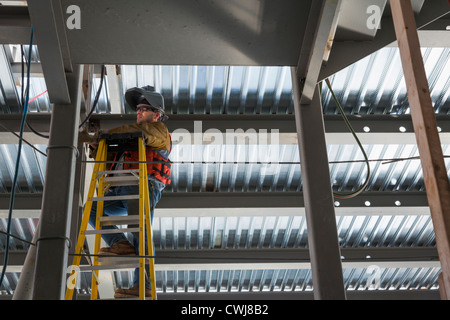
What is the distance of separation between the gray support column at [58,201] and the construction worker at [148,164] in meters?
1.05

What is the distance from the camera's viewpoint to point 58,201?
13.2 feet

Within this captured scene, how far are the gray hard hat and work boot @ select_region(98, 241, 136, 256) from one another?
1756 mm

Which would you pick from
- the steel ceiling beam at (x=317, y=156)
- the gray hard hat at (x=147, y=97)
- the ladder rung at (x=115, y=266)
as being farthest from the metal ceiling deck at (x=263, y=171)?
the ladder rung at (x=115, y=266)

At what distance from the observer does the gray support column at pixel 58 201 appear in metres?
3.76

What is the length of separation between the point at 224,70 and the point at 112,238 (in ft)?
8.49

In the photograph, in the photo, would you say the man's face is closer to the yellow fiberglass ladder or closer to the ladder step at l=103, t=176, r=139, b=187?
the yellow fiberglass ladder

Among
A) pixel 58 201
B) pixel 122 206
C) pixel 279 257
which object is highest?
pixel 279 257

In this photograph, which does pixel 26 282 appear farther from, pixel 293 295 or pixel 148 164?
pixel 293 295

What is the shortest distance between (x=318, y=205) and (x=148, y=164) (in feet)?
7.23

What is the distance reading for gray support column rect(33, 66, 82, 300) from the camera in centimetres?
376

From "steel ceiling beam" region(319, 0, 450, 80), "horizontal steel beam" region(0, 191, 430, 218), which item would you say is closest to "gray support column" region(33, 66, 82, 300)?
"steel ceiling beam" region(319, 0, 450, 80)

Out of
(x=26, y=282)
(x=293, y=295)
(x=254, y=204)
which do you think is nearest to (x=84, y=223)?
(x=26, y=282)

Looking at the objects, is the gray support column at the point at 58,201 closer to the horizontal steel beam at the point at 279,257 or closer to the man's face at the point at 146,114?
the man's face at the point at 146,114
